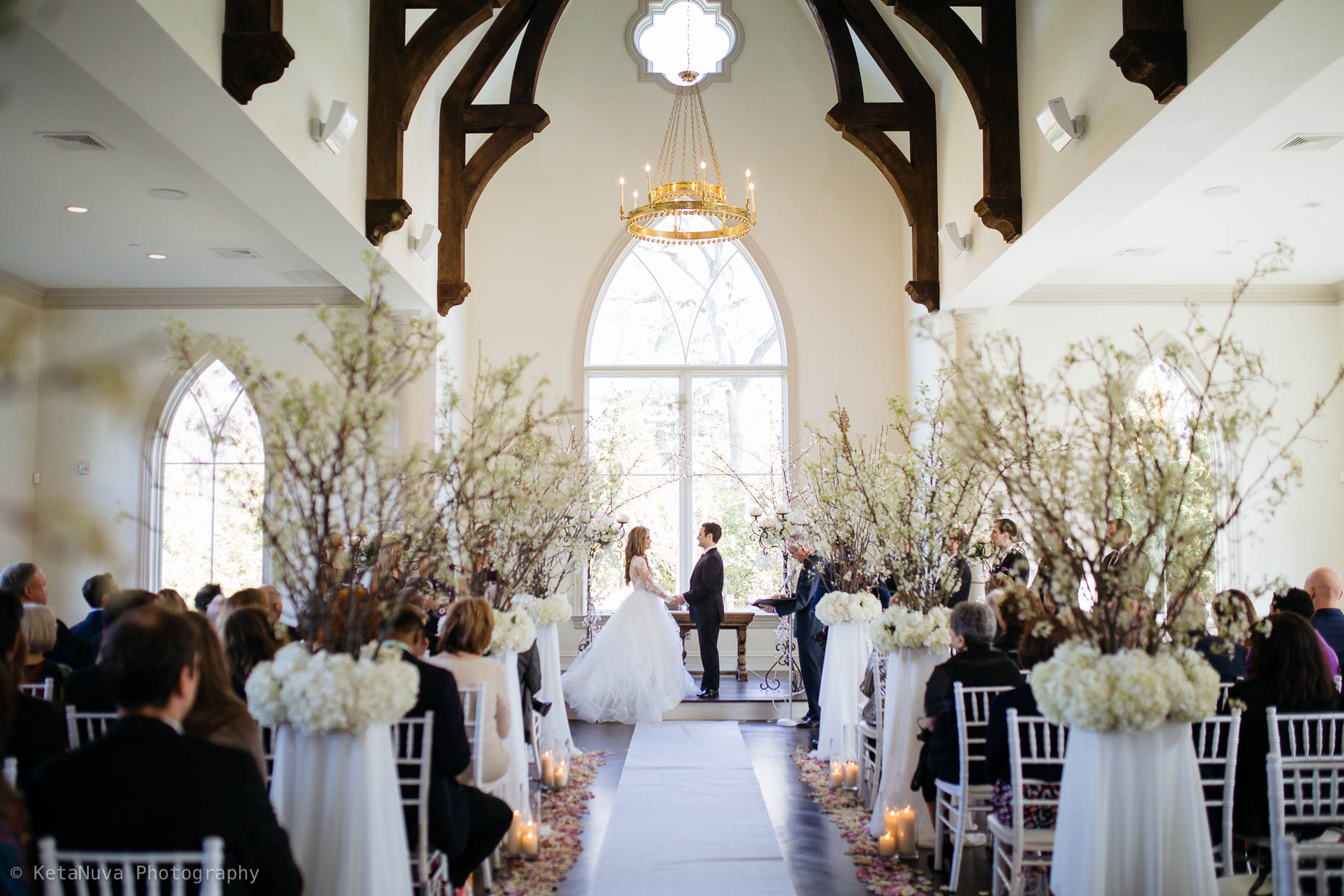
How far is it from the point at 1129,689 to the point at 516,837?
3.11 metres

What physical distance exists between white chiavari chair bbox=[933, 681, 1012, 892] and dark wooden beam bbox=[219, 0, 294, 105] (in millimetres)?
4106

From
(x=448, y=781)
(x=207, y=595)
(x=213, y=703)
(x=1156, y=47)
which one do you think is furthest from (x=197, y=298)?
(x=1156, y=47)

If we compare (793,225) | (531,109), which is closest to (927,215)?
(793,225)

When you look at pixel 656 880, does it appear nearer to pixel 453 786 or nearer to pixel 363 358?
pixel 453 786

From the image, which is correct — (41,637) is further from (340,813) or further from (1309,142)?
(1309,142)

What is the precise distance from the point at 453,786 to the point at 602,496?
6.95 meters

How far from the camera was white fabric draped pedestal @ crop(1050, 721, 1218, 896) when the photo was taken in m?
2.90

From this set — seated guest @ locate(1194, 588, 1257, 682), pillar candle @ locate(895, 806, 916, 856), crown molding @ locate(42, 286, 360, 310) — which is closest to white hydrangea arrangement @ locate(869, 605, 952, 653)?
pillar candle @ locate(895, 806, 916, 856)

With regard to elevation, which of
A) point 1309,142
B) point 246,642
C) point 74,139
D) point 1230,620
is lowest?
point 246,642

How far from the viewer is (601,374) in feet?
36.4

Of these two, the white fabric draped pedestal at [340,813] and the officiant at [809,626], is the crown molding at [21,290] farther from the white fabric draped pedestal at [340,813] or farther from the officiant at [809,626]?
the white fabric draped pedestal at [340,813]

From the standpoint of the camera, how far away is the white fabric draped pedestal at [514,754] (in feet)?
15.6

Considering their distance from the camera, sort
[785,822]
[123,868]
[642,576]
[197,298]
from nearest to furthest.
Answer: [123,868] < [785,822] < [642,576] < [197,298]

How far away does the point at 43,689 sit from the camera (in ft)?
13.5
